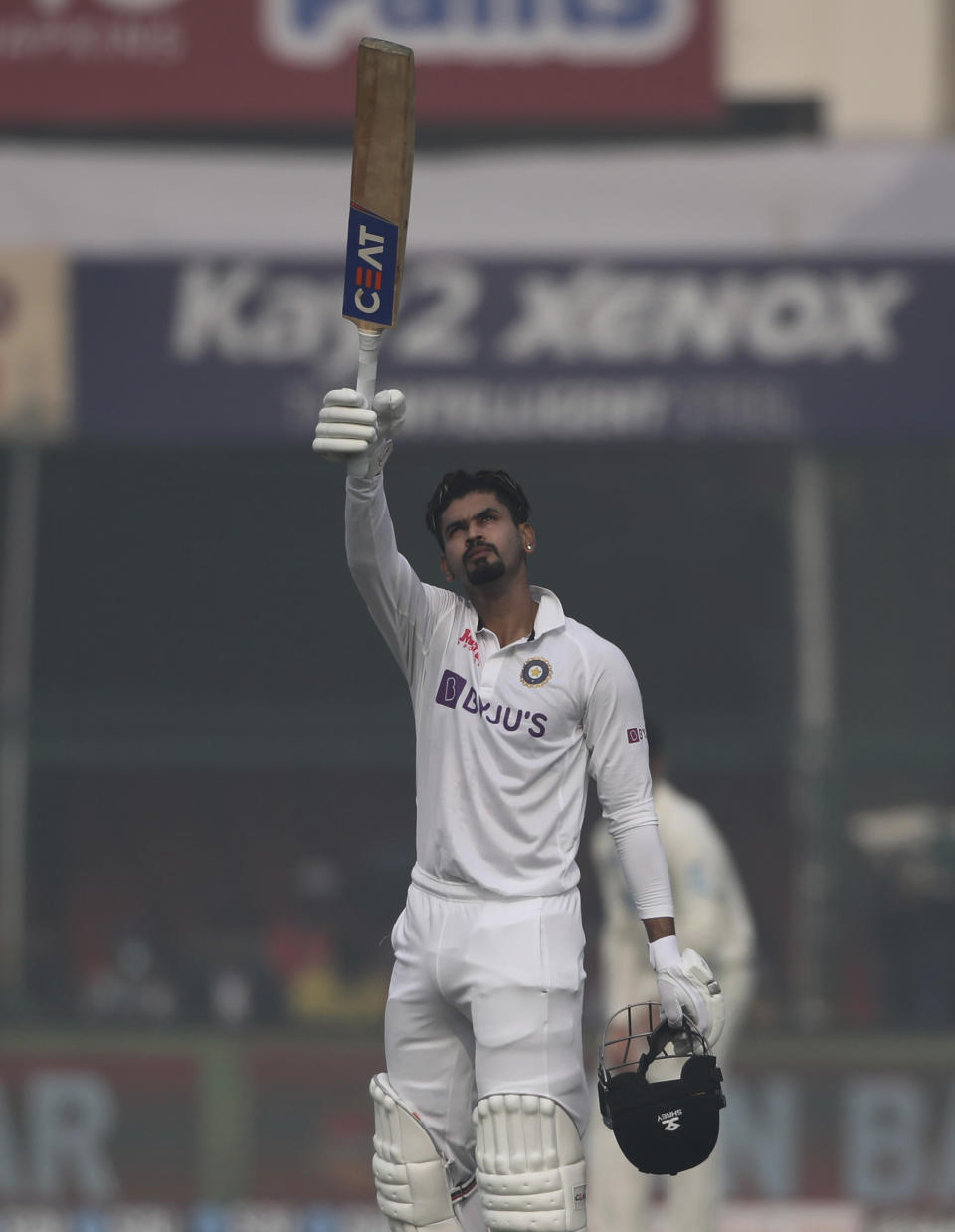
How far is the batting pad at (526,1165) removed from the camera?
16.8 ft

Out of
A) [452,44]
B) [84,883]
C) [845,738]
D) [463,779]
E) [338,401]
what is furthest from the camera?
[452,44]

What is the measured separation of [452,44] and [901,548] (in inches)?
157

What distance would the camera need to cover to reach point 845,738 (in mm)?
11008

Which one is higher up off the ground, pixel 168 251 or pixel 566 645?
pixel 168 251

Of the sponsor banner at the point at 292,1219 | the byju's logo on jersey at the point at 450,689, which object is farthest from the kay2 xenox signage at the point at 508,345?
the byju's logo on jersey at the point at 450,689

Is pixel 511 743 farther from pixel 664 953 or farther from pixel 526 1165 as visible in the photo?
pixel 526 1165

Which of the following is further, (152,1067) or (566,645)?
(152,1067)

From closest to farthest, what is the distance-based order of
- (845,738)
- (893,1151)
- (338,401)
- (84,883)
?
(338,401) → (893,1151) → (845,738) → (84,883)

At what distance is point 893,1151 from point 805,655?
3.95m

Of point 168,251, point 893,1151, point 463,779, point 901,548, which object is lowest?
point 893,1151

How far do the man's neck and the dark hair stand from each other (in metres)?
0.16

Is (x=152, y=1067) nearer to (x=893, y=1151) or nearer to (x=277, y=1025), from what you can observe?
(x=277, y=1025)

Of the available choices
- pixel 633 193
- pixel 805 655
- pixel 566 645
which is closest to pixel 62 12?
pixel 633 193

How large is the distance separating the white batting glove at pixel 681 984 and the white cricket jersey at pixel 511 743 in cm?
11
